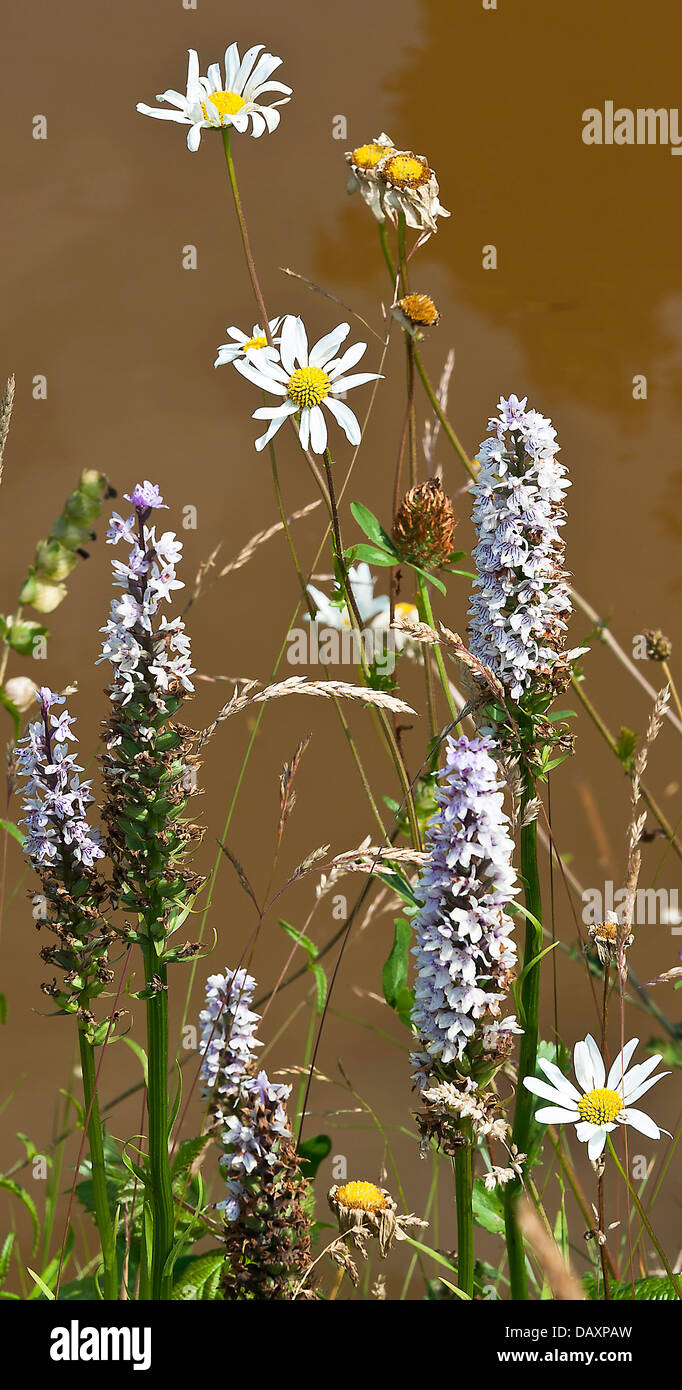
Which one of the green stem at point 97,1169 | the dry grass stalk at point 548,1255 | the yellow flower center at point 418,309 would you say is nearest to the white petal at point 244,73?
the yellow flower center at point 418,309

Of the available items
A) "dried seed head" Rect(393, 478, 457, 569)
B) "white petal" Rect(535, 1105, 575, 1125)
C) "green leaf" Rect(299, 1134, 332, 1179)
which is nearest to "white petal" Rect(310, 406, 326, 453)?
"dried seed head" Rect(393, 478, 457, 569)

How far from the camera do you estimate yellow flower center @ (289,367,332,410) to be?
33.1 inches

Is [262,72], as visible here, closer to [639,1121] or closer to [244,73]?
[244,73]

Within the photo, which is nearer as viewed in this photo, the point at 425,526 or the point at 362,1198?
the point at 362,1198

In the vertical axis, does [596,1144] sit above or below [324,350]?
below

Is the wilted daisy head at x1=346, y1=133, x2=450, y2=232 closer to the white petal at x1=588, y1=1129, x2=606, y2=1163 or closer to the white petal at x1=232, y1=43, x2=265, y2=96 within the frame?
the white petal at x1=232, y1=43, x2=265, y2=96

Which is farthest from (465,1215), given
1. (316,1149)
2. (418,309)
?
(418,309)

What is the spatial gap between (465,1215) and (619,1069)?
0.14 m

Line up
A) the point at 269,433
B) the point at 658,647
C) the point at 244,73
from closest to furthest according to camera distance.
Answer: the point at 269,433, the point at 244,73, the point at 658,647

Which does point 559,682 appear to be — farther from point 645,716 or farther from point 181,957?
point 645,716

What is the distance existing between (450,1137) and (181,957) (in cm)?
19

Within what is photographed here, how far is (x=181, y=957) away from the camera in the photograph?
2.32ft

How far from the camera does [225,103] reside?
0.91m
